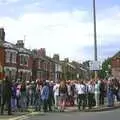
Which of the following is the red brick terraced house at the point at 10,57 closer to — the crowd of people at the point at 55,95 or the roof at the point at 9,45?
the roof at the point at 9,45

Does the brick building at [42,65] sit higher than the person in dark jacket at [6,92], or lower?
higher

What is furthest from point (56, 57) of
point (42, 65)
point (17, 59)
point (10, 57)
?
point (10, 57)

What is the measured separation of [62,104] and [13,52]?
58.9 m

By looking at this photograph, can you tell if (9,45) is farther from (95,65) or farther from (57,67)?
(95,65)

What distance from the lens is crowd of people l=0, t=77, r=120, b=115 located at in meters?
29.1

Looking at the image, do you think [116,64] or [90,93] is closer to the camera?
[90,93]

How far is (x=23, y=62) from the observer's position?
9244 cm

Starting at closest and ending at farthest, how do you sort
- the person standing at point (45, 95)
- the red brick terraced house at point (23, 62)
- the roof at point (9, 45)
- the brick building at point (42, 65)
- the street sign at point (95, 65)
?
the person standing at point (45, 95), the street sign at point (95, 65), the roof at point (9, 45), the red brick terraced house at point (23, 62), the brick building at point (42, 65)

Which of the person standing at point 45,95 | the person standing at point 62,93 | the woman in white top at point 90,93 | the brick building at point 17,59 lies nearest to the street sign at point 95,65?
the woman in white top at point 90,93

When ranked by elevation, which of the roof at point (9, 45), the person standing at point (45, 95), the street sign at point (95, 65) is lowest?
the person standing at point (45, 95)

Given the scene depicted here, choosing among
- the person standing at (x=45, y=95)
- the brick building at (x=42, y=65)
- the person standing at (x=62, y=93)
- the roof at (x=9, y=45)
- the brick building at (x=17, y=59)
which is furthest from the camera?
the brick building at (x=42, y=65)

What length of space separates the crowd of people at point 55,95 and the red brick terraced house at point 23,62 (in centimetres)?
5595

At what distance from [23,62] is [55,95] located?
62.3 metres

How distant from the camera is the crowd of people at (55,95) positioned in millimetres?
29141
